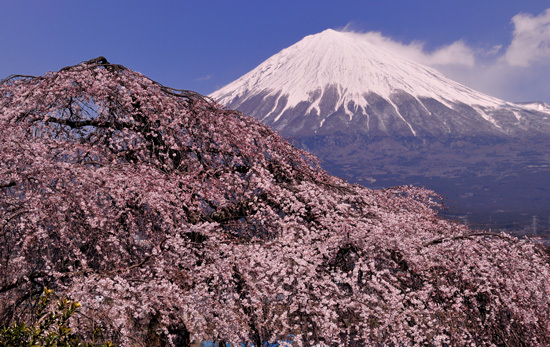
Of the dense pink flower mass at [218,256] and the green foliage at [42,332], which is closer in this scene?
the green foliage at [42,332]

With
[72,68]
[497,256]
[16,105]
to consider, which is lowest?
[497,256]

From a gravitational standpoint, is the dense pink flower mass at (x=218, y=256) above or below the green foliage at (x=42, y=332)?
above

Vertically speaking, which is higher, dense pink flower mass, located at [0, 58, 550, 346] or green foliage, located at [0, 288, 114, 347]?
dense pink flower mass, located at [0, 58, 550, 346]

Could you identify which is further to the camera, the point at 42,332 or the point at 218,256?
the point at 218,256

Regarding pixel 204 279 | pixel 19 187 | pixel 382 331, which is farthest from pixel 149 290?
Answer: pixel 382 331

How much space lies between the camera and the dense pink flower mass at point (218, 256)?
13.5 feet

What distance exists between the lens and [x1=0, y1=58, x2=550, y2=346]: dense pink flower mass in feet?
13.5

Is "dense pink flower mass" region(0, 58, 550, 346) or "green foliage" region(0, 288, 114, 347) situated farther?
"dense pink flower mass" region(0, 58, 550, 346)

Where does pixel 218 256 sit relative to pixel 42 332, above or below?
above

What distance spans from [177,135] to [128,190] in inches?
74.6

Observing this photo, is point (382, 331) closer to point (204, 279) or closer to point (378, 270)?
point (378, 270)

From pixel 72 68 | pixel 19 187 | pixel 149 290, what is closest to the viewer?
pixel 149 290

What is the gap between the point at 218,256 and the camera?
13.9 feet

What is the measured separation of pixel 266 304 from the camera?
443 centimetres
